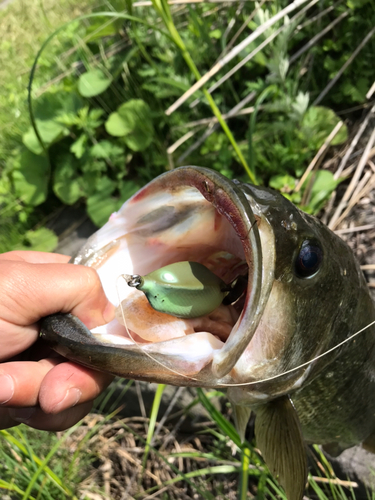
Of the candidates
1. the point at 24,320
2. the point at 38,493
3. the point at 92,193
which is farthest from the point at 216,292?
the point at 92,193

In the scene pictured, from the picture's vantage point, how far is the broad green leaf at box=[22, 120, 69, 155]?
11.0ft

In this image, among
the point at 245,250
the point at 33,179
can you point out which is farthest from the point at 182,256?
the point at 33,179

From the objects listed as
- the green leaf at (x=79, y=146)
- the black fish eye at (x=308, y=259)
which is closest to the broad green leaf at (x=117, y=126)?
the green leaf at (x=79, y=146)

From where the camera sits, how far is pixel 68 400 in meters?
1.28

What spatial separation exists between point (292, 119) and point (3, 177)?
2686 millimetres

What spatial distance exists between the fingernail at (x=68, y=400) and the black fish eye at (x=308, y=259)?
78 centimetres

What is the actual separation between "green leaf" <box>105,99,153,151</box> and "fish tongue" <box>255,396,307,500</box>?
7.29ft

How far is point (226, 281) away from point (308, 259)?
32 cm

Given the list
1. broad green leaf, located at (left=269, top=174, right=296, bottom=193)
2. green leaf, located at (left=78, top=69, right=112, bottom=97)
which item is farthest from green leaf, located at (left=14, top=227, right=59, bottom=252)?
broad green leaf, located at (left=269, top=174, right=296, bottom=193)

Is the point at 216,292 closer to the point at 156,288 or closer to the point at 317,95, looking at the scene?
the point at 156,288

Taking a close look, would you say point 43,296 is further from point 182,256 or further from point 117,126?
point 117,126

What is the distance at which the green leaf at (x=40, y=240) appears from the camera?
3.38 metres

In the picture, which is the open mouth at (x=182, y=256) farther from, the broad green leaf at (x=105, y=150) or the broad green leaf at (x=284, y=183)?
the broad green leaf at (x=105, y=150)

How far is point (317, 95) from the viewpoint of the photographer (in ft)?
9.61
